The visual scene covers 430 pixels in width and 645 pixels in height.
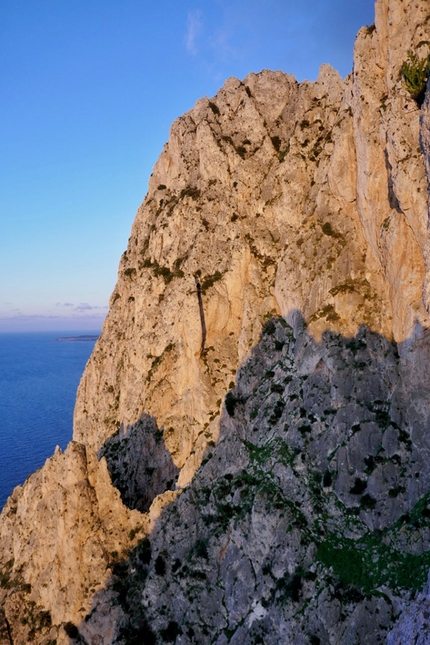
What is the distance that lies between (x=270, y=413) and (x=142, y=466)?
22564 mm

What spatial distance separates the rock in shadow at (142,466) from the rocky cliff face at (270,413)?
308 mm

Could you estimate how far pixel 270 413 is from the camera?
49500mm

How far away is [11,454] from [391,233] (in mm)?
115014

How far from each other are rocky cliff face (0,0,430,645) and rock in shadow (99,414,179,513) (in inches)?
12.1

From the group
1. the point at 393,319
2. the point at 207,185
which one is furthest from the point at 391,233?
the point at 207,185

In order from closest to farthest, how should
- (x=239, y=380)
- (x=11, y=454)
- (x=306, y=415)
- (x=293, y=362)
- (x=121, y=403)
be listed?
(x=306, y=415)
(x=293, y=362)
(x=239, y=380)
(x=121, y=403)
(x=11, y=454)

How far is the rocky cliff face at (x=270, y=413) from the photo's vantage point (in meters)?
37.1

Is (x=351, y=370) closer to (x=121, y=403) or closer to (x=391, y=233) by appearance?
(x=391, y=233)

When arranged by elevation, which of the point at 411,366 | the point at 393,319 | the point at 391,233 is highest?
the point at 391,233

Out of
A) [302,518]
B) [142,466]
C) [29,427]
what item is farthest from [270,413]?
[29,427]

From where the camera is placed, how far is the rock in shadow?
59.2 metres

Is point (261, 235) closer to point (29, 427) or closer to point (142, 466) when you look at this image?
point (142, 466)

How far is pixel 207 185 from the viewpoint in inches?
2835

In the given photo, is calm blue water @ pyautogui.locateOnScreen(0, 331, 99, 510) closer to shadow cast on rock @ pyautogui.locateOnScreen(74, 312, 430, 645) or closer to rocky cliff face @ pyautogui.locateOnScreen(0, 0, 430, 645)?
rocky cliff face @ pyautogui.locateOnScreen(0, 0, 430, 645)
